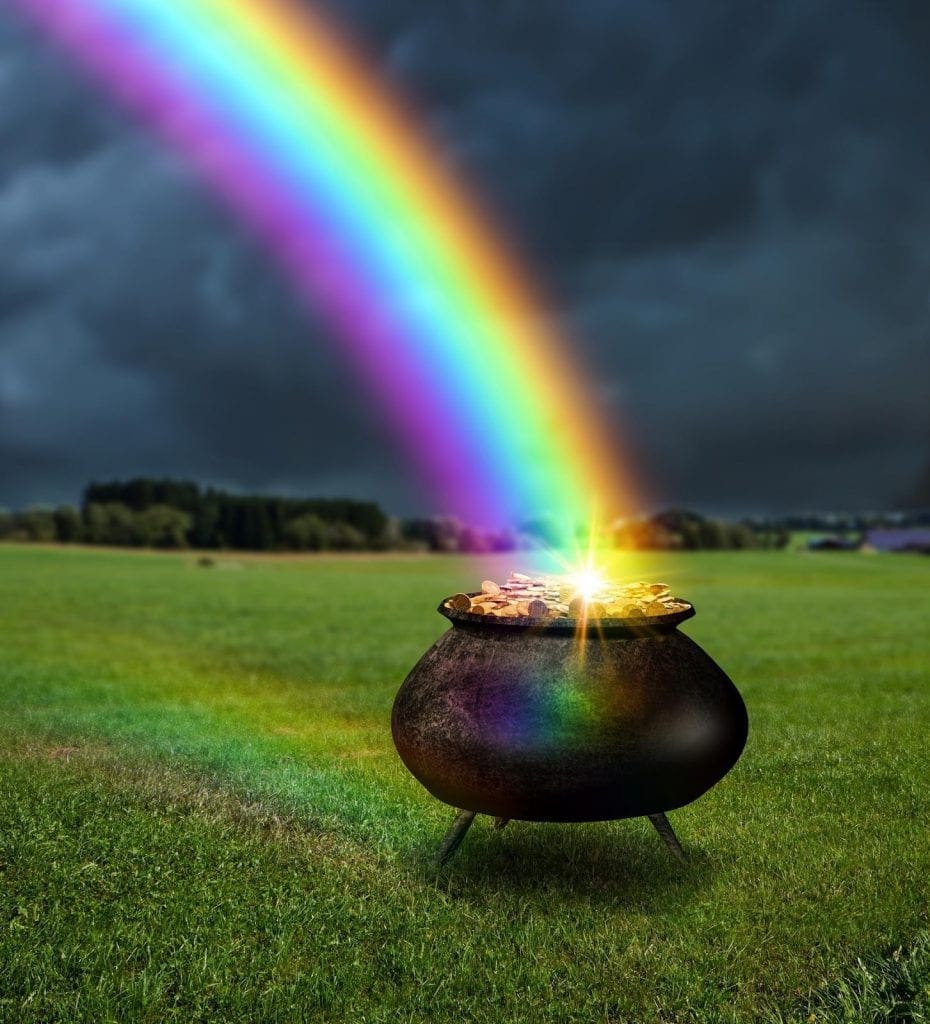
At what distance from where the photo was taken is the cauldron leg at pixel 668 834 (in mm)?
6771

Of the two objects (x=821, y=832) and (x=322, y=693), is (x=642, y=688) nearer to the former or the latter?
(x=821, y=832)

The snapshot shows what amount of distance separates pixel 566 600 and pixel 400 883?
2241 millimetres

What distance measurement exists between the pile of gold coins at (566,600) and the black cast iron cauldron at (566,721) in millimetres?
111

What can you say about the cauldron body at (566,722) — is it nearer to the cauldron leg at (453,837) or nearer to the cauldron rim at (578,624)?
the cauldron rim at (578,624)

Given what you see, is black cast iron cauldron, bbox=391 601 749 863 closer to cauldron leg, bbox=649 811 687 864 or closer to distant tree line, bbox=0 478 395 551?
cauldron leg, bbox=649 811 687 864

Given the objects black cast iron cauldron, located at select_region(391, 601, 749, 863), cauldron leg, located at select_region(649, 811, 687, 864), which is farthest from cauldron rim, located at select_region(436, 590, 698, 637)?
cauldron leg, located at select_region(649, 811, 687, 864)

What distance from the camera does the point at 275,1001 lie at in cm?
506

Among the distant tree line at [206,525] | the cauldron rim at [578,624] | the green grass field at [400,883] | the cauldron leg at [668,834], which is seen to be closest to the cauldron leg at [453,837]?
the green grass field at [400,883]

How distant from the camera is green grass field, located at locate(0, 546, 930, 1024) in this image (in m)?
5.14

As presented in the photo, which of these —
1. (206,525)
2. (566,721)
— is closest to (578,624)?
(566,721)

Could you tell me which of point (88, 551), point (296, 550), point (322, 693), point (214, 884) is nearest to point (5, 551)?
point (88, 551)

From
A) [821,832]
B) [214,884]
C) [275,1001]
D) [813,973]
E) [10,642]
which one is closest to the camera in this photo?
[275,1001]

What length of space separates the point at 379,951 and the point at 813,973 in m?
2.45

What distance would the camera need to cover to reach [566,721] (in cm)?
594
